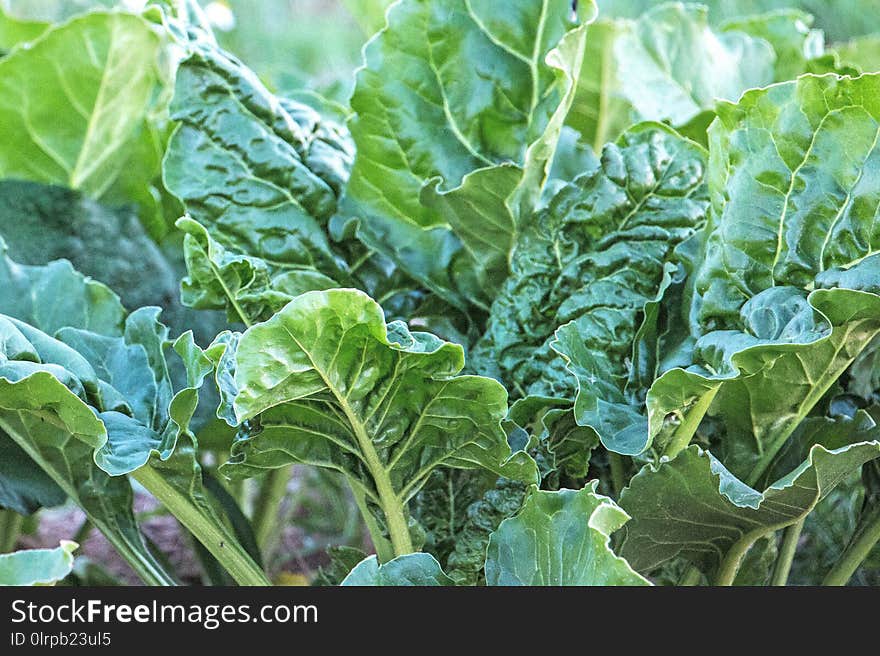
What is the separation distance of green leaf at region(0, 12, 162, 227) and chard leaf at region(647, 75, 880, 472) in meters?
0.96

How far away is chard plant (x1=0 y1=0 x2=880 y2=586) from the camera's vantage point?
41.4 inches

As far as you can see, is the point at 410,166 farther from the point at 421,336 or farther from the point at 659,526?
the point at 659,526

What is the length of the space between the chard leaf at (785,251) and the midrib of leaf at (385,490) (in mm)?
293

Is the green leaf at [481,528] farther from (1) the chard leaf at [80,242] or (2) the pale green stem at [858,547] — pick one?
(1) the chard leaf at [80,242]

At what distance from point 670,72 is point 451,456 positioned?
836mm

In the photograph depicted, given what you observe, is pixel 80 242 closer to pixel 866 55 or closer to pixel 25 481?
pixel 25 481

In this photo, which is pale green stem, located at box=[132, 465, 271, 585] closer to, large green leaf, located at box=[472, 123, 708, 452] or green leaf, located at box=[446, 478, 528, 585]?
green leaf, located at box=[446, 478, 528, 585]

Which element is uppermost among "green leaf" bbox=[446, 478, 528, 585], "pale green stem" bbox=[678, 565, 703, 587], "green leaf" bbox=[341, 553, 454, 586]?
"green leaf" bbox=[341, 553, 454, 586]

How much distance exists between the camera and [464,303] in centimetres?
146

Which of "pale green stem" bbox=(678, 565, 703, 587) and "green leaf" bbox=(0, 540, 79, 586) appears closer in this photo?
"green leaf" bbox=(0, 540, 79, 586)

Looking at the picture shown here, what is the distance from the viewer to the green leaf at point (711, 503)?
3.38 ft

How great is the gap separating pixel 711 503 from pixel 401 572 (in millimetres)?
328

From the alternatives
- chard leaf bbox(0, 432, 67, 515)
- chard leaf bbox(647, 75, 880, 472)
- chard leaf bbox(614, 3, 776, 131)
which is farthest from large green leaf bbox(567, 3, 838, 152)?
chard leaf bbox(0, 432, 67, 515)
